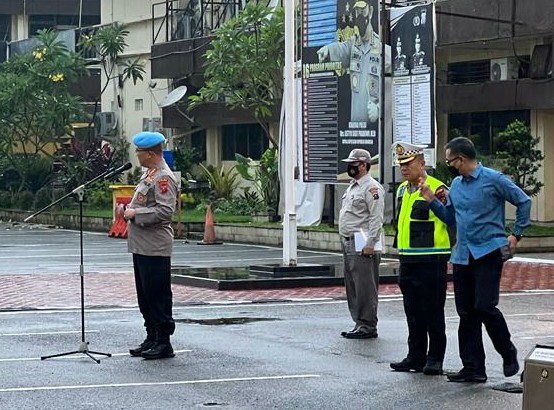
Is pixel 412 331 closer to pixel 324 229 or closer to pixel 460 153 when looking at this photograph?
pixel 460 153

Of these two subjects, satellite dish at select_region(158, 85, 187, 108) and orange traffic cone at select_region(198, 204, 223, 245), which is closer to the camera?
orange traffic cone at select_region(198, 204, 223, 245)

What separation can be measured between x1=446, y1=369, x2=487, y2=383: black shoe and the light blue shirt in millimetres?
877

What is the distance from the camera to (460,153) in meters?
10.2

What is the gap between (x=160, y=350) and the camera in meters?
11.4

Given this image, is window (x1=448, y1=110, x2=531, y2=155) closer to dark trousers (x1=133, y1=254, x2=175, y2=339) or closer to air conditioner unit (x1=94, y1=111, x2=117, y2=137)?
dark trousers (x1=133, y1=254, x2=175, y2=339)

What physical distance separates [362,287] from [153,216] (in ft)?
9.00

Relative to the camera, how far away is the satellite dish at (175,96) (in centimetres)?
3891

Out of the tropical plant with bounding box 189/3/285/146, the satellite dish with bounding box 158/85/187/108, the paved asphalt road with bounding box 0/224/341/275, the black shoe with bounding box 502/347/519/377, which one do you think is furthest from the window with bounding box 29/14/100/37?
the black shoe with bounding box 502/347/519/377

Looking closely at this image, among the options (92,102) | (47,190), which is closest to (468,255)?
(47,190)

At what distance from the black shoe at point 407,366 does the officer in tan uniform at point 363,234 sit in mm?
2188

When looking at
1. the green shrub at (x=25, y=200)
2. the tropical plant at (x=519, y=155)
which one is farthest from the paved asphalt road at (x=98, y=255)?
the green shrub at (x=25, y=200)

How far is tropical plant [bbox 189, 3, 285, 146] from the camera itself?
30.5 meters

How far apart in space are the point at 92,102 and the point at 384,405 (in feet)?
135

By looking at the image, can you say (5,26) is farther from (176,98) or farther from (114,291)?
(114,291)
